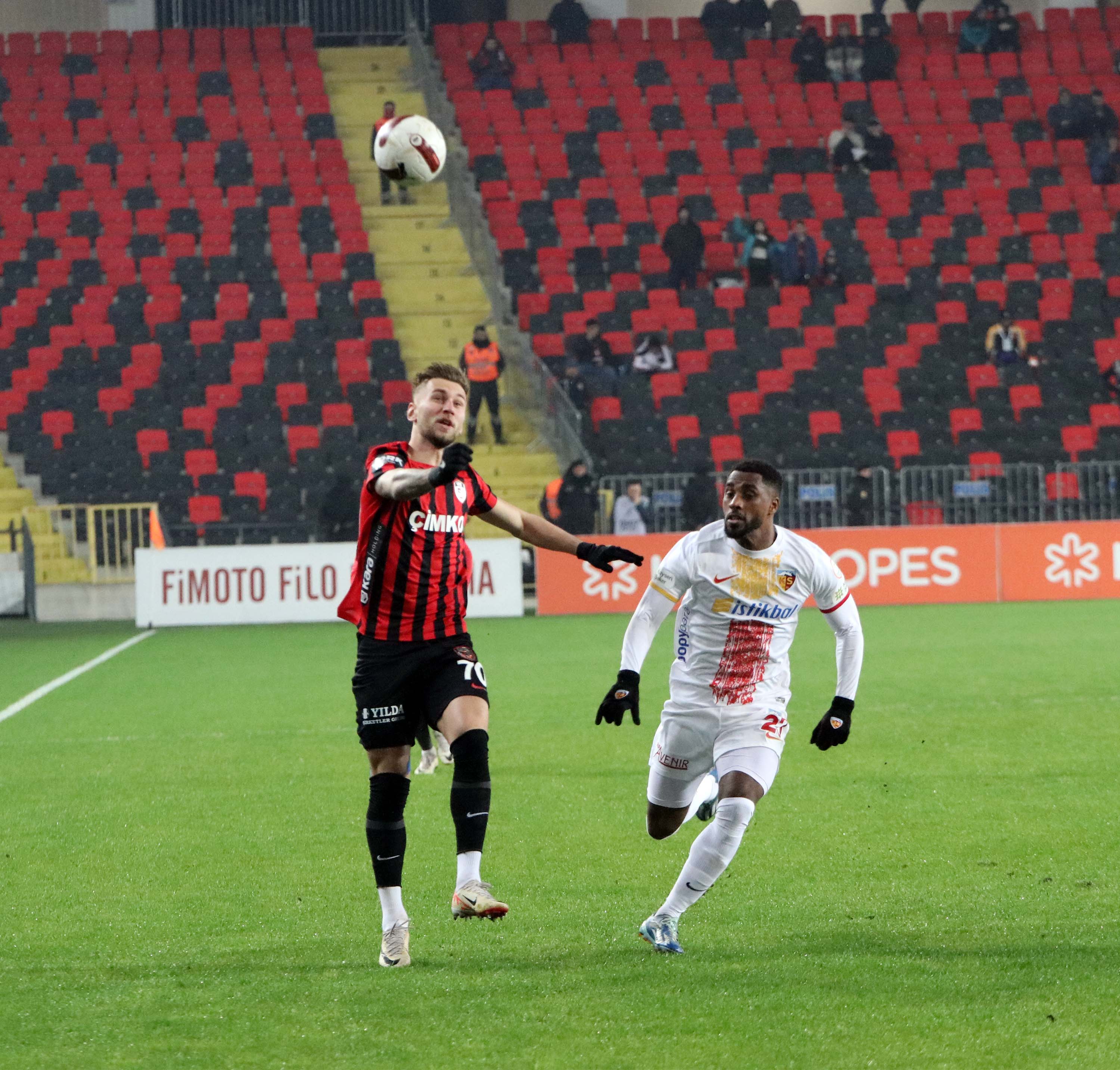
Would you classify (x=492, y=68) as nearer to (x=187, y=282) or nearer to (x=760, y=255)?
(x=760, y=255)

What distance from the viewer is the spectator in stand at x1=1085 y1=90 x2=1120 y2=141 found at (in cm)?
3022

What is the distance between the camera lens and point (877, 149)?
1192 inches

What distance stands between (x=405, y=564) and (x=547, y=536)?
1.82ft

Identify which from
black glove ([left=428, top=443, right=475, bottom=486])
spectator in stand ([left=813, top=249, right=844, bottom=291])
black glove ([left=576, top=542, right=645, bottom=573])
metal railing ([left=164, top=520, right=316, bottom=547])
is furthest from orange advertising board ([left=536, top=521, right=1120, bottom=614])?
black glove ([left=428, top=443, right=475, bottom=486])

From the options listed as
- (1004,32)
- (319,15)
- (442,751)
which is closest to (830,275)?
(1004,32)

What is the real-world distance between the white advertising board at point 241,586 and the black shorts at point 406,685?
15077 mm

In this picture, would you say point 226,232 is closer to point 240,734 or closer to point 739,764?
point 240,734

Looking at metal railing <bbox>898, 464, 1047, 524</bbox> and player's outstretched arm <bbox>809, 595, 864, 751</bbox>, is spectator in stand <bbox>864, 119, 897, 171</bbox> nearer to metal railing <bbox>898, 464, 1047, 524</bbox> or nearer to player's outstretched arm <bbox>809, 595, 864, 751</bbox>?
metal railing <bbox>898, 464, 1047, 524</bbox>

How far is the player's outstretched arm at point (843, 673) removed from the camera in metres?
5.43

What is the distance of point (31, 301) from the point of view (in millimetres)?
27078

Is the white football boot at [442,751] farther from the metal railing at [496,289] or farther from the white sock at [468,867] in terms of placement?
Answer: the metal railing at [496,289]

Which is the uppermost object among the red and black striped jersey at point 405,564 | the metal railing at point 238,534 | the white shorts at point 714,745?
the red and black striped jersey at point 405,564

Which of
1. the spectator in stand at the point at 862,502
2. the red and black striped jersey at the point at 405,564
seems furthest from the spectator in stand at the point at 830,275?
the red and black striped jersey at the point at 405,564

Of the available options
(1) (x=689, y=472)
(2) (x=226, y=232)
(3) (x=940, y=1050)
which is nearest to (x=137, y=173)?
(2) (x=226, y=232)
